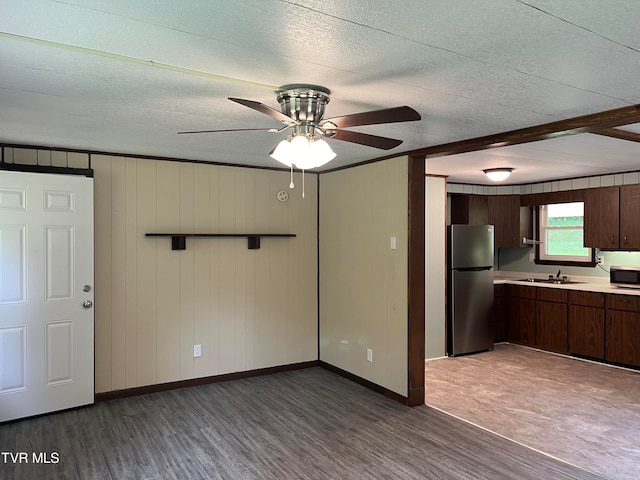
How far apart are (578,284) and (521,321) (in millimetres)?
843

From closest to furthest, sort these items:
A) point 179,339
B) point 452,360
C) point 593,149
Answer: point 593,149, point 179,339, point 452,360

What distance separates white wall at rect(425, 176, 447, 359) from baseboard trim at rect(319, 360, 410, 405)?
1.21 metres

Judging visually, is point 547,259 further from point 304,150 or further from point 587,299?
point 304,150

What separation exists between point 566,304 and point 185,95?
16.7ft

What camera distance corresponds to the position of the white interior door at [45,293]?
11.8 feet

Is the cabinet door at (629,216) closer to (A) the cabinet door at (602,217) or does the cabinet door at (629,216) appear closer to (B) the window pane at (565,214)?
(A) the cabinet door at (602,217)

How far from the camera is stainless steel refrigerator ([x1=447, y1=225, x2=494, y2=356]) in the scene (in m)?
5.60

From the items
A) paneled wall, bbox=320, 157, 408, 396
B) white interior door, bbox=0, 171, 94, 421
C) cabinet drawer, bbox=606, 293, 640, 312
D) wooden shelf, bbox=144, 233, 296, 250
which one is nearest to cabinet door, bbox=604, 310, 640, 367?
cabinet drawer, bbox=606, 293, 640, 312

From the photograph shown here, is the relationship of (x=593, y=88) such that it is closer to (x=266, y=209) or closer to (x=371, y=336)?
(x=371, y=336)

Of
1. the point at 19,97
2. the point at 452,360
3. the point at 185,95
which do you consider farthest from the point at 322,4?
the point at 452,360

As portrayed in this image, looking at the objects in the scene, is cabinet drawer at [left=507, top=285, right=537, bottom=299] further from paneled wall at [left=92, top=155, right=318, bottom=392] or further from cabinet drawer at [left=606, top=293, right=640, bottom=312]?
paneled wall at [left=92, top=155, right=318, bottom=392]

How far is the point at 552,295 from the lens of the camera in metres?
5.73

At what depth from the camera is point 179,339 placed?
4422 millimetres

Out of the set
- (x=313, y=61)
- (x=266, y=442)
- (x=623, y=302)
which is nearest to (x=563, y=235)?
(x=623, y=302)
